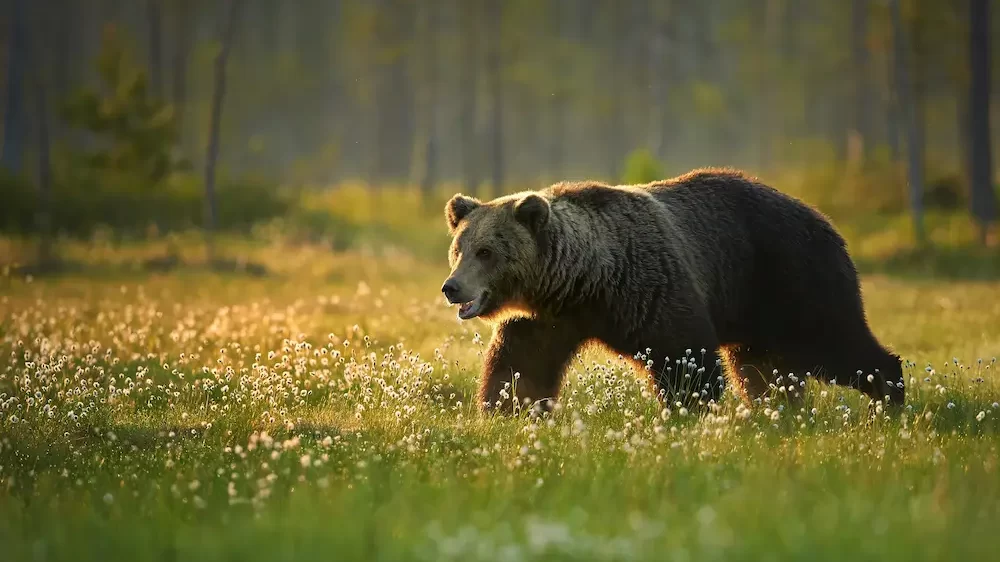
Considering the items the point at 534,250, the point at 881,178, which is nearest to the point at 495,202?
the point at 534,250

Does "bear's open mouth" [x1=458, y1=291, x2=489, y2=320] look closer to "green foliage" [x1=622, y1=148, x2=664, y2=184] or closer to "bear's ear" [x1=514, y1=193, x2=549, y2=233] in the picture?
"bear's ear" [x1=514, y1=193, x2=549, y2=233]

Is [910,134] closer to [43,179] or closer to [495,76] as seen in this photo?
[495,76]

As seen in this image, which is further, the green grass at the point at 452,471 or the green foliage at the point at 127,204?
the green foliage at the point at 127,204

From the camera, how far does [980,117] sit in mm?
26812

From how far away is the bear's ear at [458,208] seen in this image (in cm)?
823

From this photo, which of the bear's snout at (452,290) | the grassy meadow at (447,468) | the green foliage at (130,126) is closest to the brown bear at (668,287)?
the bear's snout at (452,290)

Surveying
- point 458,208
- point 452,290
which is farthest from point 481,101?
point 452,290

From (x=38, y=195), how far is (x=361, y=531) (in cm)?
2429

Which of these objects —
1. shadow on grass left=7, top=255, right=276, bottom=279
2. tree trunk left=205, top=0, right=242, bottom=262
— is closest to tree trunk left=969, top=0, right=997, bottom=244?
shadow on grass left=7, top=255, right=276, bottom=279

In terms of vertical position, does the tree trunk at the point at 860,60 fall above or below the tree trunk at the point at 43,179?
above

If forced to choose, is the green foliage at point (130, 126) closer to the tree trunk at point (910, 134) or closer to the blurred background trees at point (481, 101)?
the blurred background trees at point (481, 101)

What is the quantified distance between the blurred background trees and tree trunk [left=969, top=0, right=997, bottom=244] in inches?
2.2

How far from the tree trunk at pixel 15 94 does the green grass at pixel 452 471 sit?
79.3 ft

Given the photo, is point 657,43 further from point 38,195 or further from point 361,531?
point 361,531
